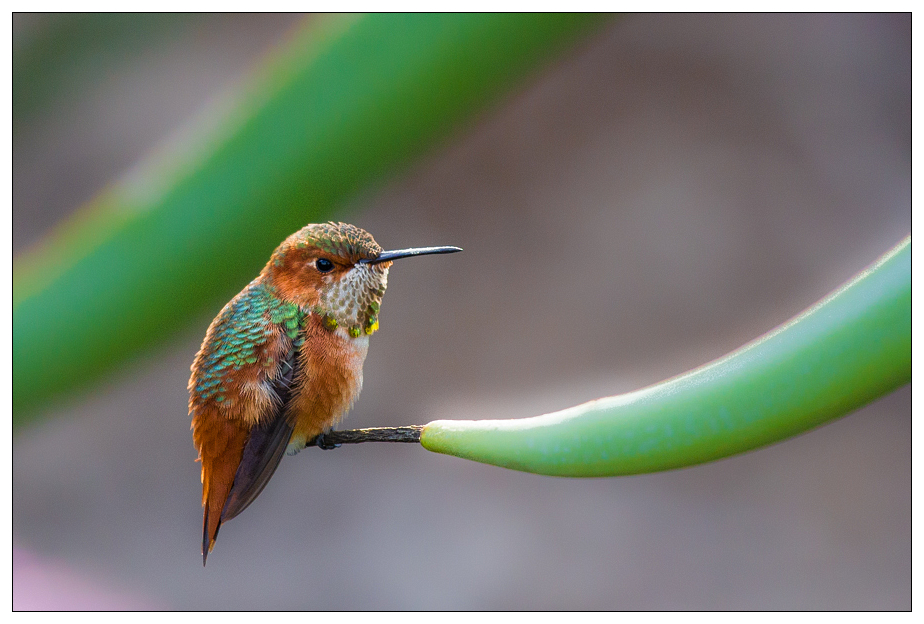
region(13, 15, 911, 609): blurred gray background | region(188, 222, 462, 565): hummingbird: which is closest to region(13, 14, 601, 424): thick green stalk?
region(188, 222, 462, 565): hummingbird

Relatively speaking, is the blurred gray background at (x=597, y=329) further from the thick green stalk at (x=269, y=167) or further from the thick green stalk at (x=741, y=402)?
the thick green stalk at (x=741, y=402)

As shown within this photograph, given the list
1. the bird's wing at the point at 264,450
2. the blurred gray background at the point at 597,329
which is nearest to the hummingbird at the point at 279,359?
the bird's wing at the point at 264,450

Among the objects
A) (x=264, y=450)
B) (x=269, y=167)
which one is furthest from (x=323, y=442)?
(x=269, y=167)

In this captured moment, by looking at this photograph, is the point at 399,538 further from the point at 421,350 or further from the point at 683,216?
the point at 683,216

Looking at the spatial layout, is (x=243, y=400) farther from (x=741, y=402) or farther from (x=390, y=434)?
(x=741, y=402)

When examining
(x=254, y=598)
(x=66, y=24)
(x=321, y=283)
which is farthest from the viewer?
(x=254, y=598)

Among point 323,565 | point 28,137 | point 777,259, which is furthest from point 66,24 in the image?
point 777,259
